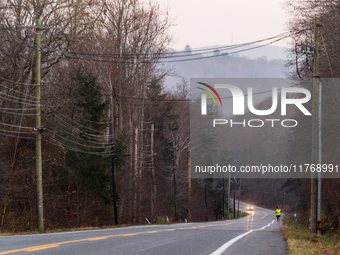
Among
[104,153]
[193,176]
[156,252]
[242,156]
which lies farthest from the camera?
[242,156]

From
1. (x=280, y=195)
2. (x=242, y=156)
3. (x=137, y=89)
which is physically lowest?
(x=280, y=195)

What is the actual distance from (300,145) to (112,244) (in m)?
28.3

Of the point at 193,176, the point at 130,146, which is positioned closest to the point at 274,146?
the point at 193,176

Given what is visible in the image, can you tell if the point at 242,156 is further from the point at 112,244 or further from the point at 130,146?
the point at 112,244

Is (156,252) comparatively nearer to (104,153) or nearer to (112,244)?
(112,244)

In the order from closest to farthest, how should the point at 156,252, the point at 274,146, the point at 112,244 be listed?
the point at 156,252 → the point at 112,244 → the point at 274,146

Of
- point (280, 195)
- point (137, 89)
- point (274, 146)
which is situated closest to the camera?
point (137, 89)

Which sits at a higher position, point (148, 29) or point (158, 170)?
point (148, 29)

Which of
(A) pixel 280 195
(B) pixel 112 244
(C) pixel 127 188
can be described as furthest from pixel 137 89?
(A) pixel 280 195

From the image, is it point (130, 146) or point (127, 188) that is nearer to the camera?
point (127, 188)

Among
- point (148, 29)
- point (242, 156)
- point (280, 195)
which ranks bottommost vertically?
point (280, 195)

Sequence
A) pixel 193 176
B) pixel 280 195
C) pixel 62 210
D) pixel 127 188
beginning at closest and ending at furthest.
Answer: pixel 62 210 < pixel 127 188 < pixel 193 176 < pixel 280 195

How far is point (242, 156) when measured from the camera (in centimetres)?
11750

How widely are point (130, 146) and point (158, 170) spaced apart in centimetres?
1090
